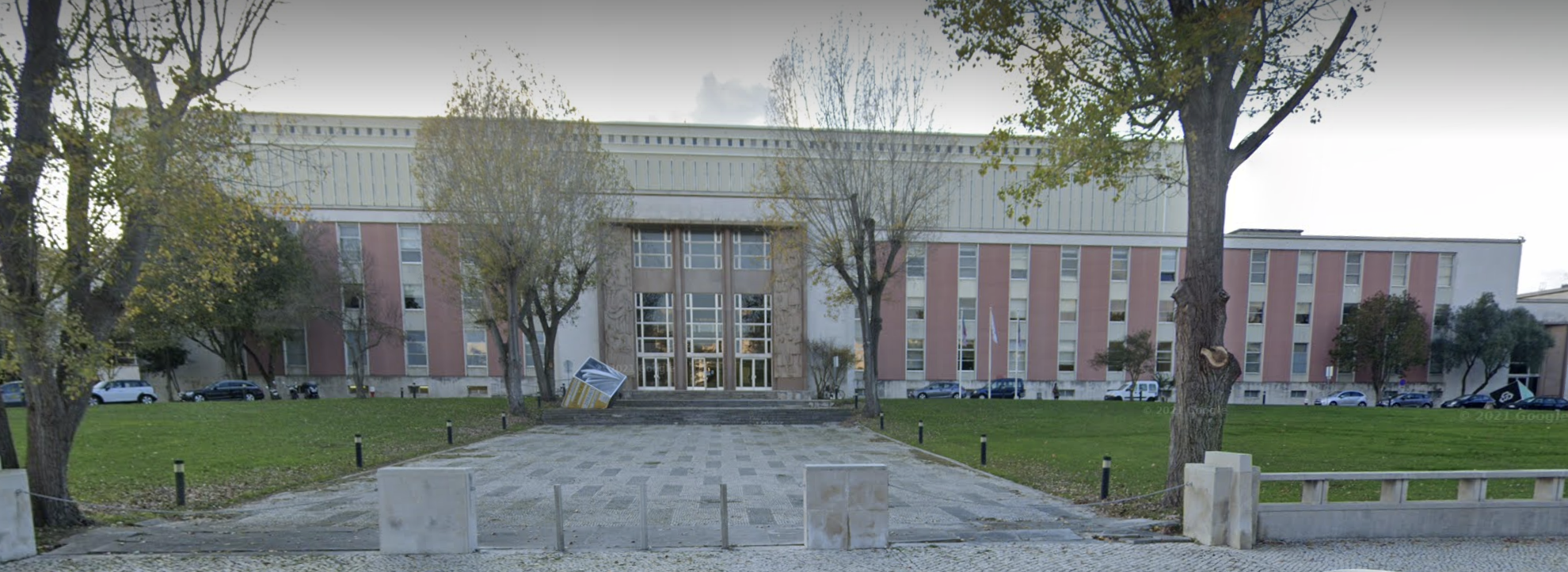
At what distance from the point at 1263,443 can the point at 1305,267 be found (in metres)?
33.2

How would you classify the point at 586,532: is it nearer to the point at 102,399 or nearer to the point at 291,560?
the point at 291,560

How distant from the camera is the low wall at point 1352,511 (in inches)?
257

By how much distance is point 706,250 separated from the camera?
34.7 meters

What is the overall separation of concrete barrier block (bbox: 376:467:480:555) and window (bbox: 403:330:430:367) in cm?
3516

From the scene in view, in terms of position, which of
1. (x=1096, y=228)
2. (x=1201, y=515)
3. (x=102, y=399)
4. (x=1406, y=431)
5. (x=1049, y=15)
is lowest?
(x=102, y=399)

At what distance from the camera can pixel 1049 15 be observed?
8.22 metres

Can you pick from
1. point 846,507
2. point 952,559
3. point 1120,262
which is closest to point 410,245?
point 846,507

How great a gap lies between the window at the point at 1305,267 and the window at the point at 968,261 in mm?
21891

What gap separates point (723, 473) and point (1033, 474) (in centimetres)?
661

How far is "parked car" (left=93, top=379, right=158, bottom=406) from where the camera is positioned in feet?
93.0

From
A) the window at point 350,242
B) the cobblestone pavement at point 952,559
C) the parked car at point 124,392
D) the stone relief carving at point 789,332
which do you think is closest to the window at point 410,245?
the window at point 350,242

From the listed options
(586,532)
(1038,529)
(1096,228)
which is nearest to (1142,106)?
→ (1038,529)

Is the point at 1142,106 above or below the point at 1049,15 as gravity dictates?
below

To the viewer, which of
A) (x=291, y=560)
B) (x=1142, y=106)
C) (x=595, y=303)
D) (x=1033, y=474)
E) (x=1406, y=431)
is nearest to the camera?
(x=291, y=560)
